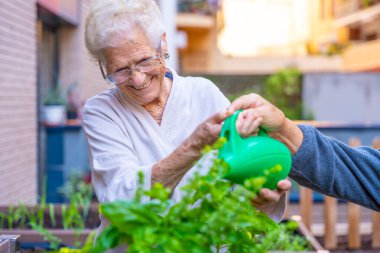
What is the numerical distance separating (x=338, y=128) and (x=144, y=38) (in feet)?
23.0

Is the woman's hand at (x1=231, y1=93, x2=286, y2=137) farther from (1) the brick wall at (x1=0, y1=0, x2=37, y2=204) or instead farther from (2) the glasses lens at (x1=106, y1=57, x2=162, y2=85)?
(1) the brick wall at (x1=0, y1=0, x2=37, y2=204)

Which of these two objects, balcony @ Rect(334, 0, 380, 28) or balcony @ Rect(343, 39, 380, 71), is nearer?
balcony @ Rect(343, 39, 380, 71)

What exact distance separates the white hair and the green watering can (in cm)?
49

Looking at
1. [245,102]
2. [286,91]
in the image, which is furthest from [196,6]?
[245,102]

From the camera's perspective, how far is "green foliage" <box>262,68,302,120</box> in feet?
36.4

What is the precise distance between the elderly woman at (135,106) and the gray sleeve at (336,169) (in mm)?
134

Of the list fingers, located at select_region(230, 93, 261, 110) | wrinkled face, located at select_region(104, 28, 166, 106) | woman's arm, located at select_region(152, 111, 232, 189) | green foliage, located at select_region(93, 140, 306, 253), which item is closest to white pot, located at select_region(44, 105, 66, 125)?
wrinkled face, located at select_region(104, 28, 166, 106)

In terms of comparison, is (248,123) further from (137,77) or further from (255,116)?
(137,77)

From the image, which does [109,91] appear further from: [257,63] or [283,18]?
[283,18]

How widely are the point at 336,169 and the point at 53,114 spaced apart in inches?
207

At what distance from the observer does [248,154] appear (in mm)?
1461

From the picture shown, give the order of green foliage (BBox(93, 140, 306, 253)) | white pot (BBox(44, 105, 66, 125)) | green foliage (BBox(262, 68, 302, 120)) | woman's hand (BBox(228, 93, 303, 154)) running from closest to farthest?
green foliage (BBox(93, 140, 306, 253)), woman's hand (BBox(228, 93, 303, 154)), white pot (BBox(44, 105, 66, 125)), green foliage (BBox(262, 68, 302, 120))

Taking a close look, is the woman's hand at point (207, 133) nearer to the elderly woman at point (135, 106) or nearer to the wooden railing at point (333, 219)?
the elderly woman at point (135, 106)

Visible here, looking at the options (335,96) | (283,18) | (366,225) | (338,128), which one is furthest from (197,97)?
(283,18)
